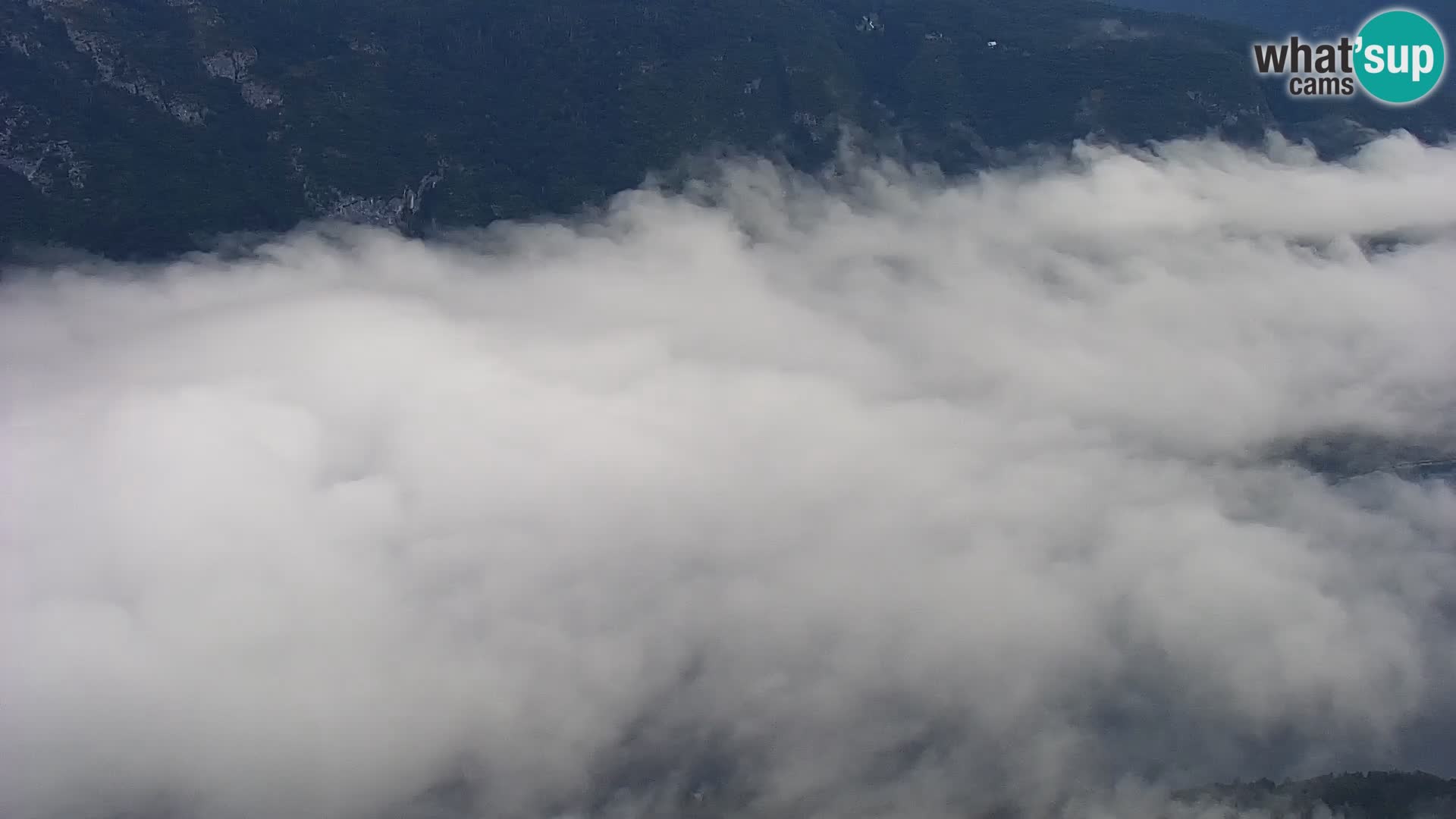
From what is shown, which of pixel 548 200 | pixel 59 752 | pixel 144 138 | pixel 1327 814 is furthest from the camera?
pixel 548 200

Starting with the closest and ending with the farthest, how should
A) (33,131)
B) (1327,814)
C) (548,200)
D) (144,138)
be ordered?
(1327,814), (33,131), (144,138), (548,200)

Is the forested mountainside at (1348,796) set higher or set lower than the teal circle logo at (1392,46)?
lower

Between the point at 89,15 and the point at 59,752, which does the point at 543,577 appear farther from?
the point at 89,15

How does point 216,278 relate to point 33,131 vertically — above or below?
below

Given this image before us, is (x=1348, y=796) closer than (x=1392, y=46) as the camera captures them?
Yes

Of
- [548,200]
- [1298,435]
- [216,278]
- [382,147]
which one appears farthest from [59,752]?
[1298,435]

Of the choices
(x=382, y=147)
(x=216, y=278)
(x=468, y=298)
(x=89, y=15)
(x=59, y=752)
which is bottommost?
(x=59, y=752)

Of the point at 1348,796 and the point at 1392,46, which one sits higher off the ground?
the point at 1392,46

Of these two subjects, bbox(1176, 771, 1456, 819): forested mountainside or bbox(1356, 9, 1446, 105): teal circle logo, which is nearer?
bbox(1176, 771, 1456, 819): forested mountainside

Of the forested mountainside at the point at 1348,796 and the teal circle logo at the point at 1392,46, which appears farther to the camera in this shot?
the teal circle logo at the point at 1392,46

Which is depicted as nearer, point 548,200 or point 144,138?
point 144,138

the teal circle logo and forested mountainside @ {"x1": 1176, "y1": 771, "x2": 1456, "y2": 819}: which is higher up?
the teal circle logo
